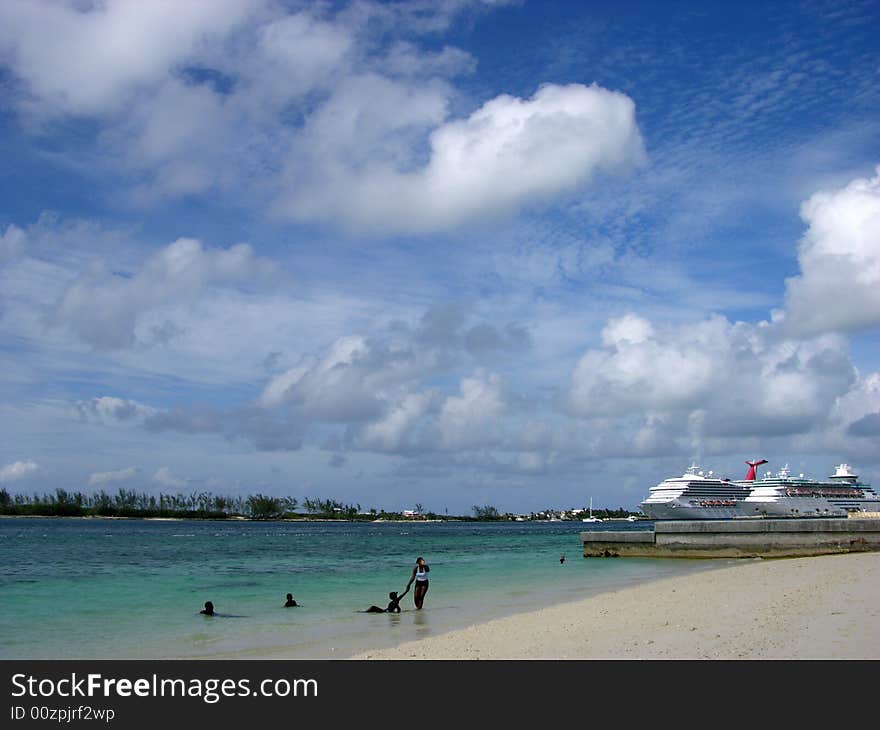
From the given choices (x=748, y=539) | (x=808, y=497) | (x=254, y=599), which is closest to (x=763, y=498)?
(x=808, y=497)

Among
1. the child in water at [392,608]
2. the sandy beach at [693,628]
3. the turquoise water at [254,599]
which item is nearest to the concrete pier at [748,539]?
the turquoise water at [254,599]

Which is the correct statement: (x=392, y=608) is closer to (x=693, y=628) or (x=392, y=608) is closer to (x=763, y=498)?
(x=693, y=628)

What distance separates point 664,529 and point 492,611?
83.1 feet

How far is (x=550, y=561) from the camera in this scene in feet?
146

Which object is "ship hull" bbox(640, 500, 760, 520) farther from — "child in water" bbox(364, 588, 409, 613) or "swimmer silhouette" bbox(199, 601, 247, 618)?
A: "swimmer silhouette" bbox(199, 601, 247, 618)

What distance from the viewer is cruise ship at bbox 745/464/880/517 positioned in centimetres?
10481

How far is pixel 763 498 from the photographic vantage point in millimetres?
107875

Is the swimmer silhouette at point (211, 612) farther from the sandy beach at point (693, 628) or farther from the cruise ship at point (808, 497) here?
the cruise ship at point (808, 497)

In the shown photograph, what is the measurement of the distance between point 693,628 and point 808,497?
342 feet

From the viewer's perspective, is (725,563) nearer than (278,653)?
No

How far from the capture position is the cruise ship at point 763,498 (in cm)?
10544
